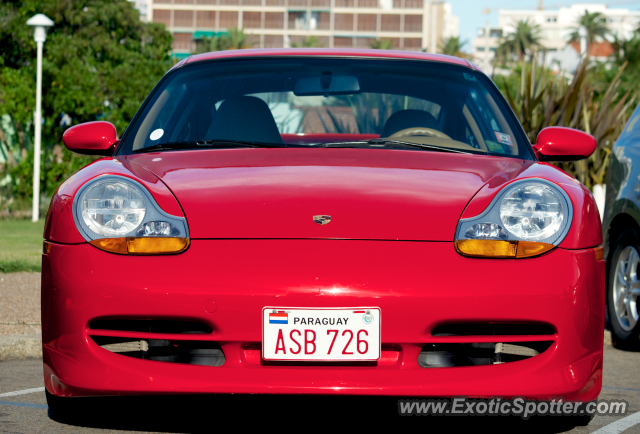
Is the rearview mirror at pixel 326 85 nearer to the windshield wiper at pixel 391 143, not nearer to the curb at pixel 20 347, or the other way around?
the windshield wiper at pixel 391 143

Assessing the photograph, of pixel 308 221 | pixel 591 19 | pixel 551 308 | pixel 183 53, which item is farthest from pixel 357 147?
pixel 591 19

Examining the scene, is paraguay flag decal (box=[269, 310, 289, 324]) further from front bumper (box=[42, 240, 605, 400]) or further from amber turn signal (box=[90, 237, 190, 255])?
amber turn signal (box=[90, 237, 190, 255])

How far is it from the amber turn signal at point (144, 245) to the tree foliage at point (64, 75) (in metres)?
19.1

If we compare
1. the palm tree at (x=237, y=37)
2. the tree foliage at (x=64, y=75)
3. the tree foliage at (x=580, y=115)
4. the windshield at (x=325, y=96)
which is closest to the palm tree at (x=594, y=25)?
the palm tree at (x=237, y=37)

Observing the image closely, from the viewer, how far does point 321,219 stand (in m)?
2.78

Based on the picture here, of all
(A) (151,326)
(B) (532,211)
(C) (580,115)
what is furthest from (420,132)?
(C) (580,115)

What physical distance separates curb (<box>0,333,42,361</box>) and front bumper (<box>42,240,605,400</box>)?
250 cm

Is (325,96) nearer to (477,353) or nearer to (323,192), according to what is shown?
(323,192)

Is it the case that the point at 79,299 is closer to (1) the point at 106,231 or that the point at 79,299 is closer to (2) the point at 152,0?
(1) the point at 106,231

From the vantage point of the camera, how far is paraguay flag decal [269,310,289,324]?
8.51 ft

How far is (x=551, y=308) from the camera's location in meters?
2.70

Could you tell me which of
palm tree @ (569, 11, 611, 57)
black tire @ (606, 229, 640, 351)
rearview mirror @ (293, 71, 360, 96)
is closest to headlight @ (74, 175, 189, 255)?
rearview mirror @ (293, 71, 360, 96)

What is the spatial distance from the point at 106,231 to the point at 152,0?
341ft

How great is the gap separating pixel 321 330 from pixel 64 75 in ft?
68.6
